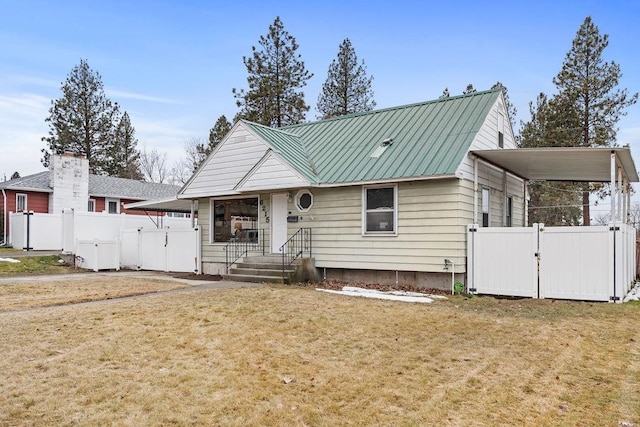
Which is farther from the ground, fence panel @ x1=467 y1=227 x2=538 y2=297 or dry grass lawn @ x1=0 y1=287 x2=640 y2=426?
fence panel @ x1=467 y1=227 x2=538 y2=297

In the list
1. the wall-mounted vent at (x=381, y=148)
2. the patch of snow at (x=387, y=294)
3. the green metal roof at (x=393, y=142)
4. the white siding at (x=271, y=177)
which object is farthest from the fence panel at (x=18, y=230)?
the wall-mounted vent at (x=381, y=148)

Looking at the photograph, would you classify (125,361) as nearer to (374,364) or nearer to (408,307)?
(374,364)

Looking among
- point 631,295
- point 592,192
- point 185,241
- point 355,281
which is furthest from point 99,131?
point 631,295

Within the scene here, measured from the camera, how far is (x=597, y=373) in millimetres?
5074

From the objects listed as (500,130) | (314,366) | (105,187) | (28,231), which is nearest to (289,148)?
(500,130)

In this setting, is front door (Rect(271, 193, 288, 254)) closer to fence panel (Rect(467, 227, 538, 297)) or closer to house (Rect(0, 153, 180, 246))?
fence panel (Rect(467, 227, 538, 297))

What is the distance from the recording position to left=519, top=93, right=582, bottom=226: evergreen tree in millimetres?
24203

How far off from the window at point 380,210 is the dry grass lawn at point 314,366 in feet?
12.8

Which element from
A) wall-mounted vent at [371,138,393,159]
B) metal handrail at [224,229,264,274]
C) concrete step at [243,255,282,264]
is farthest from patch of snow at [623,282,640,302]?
metal handrail at [224,229,264,274]

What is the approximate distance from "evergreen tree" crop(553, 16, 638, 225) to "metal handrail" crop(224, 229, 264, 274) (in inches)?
706

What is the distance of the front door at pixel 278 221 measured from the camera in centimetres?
1394

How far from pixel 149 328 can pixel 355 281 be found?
6962 millimetres

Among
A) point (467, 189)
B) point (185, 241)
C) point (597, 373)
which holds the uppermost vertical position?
point (467, 189)

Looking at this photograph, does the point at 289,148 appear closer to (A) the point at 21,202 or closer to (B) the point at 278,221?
(B) the point at 278,221
